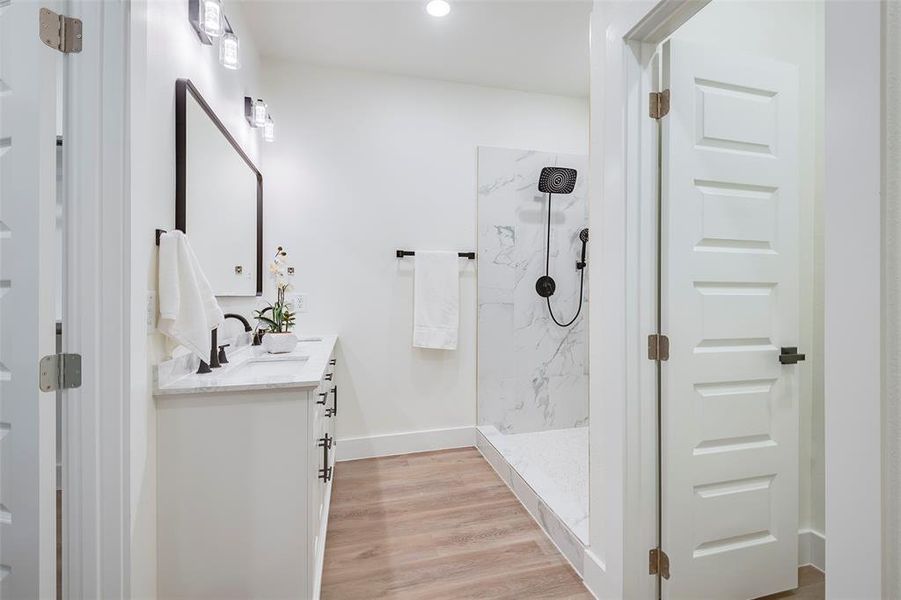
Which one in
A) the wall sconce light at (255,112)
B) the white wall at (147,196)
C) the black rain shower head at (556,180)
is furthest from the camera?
the black rain shower head at (556,180)

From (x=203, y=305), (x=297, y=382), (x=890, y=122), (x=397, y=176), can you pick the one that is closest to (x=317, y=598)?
(x=297, y=382)

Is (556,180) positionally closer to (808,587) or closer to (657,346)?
(657,346)

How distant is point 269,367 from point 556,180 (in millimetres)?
2366

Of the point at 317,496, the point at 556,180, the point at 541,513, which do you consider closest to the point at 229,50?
the point at 317,496

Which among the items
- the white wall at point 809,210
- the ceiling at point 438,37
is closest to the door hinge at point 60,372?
the ceiling at point 438,37

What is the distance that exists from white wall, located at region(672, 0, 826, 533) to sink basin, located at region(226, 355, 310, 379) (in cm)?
221

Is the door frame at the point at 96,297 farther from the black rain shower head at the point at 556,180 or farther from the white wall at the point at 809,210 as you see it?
the black rain shower head at the point at 556,180

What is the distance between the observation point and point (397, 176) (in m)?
2.89

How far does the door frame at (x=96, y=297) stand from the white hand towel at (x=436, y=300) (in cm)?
189

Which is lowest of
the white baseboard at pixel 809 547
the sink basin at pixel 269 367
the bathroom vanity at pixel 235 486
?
the white baseboard at pixel 809 547

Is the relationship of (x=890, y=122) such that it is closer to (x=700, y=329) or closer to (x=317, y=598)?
(x=700, y=329)

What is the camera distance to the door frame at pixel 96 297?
1073 mm

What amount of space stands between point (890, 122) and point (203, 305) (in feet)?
5.79

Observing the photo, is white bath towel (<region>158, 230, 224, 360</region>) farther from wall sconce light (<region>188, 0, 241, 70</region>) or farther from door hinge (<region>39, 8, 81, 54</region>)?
wall sconce light (<region>188, 0, 241, 70</region>)
